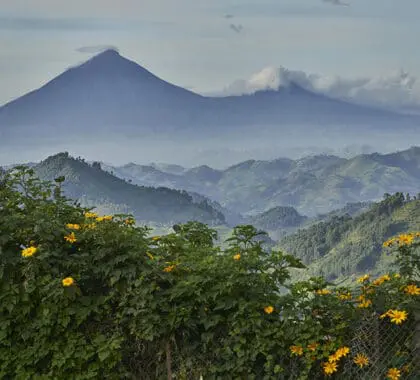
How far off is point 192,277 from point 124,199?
163605 mm

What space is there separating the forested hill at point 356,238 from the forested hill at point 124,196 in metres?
43.0

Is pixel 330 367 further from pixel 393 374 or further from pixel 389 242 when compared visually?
pixel 389 242

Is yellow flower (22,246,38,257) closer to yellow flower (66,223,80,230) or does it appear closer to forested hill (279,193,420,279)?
yellow flower (66,223,80,230)

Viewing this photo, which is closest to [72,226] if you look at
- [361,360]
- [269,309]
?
[269,309]

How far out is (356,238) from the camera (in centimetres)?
10375

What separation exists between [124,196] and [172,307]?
6472 inches

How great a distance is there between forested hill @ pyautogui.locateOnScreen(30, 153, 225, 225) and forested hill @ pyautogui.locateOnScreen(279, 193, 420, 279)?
43.0m

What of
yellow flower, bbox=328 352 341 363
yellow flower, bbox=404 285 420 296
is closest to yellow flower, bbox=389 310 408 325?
yellow flower, bbox=404 285 420 296

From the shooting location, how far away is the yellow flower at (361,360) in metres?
4.12

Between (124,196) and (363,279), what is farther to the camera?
(124,196)

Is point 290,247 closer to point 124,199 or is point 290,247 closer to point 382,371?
point 124,199

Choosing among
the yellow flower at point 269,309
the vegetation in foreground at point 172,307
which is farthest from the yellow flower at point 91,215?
the yellow flower at point 269,309

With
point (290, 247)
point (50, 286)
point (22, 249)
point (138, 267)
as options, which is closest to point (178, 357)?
point (138, 267)

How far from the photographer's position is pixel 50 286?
4371mm
